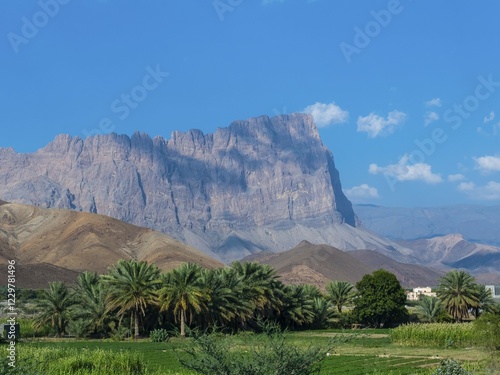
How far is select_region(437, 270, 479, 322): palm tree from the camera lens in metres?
77.4

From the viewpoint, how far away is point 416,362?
129 feet

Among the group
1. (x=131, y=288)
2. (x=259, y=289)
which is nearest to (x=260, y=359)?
(x=131, y=288)

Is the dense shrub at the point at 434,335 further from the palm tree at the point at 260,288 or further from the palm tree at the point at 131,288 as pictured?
the palm tree at the point at 131,288

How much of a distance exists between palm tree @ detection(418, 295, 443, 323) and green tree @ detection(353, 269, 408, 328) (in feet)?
8.24

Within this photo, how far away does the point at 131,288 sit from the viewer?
204 ft

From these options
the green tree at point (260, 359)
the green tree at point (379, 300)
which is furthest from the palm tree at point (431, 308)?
the green tree at point (260, 359)

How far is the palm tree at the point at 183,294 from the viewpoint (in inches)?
2421

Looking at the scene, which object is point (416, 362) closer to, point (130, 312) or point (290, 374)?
point (290, 374)

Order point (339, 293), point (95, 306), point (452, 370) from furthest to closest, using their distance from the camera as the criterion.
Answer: point (339, 293), point (95, 306), point (452, 370)

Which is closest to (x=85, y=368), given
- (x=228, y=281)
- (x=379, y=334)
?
(x=228, y=281)

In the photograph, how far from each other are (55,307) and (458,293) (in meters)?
43.9

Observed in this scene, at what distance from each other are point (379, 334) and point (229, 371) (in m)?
53.4

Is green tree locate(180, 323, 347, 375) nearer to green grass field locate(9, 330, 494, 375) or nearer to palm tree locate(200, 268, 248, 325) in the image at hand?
green grass field locate(9, 330, 494, 375)

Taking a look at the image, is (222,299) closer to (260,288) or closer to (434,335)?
(260,288)
